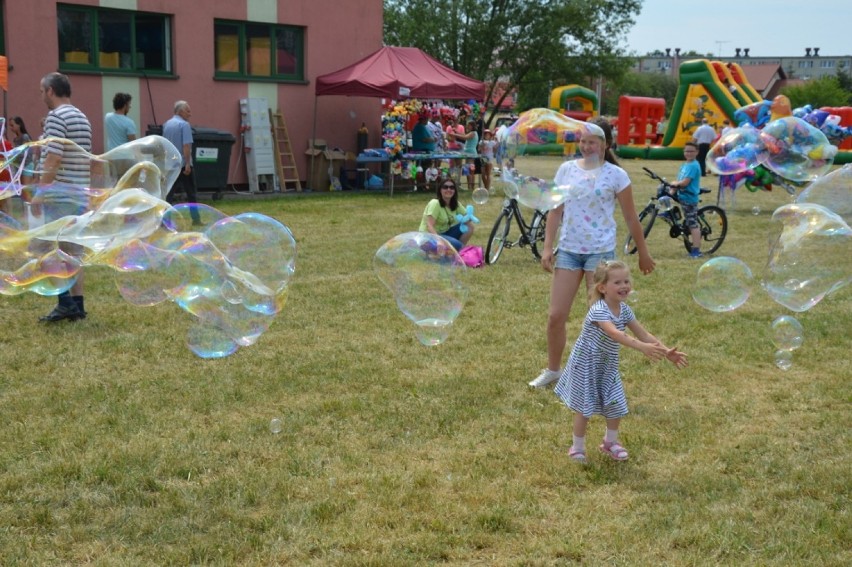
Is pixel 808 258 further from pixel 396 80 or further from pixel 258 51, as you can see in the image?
pixel 258 51

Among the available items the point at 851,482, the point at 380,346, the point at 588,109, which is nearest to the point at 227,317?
the point at 380,346

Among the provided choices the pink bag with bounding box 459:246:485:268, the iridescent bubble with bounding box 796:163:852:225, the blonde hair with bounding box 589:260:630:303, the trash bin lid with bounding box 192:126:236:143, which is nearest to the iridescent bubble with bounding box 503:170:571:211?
the blonde hair with bounding box 589:260:630:303

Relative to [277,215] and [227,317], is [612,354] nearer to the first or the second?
[227,317]

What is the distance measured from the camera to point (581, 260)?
18.6 ft

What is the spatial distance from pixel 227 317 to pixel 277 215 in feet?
32.3

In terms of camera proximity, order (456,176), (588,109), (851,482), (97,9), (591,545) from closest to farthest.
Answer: (591,545)
(851,482)
(97,9)
(456,176)
(588,109)

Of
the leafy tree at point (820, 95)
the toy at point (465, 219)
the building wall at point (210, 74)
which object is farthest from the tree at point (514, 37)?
the toy at point (465, 219)

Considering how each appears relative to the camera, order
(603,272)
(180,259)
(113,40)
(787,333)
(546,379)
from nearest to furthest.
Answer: (603,272), (180,259), (546,379), (787,333), (113,40)

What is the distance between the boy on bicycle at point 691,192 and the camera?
11.5 meters

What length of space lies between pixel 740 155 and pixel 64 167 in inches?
299

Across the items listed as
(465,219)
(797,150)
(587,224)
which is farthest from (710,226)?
(587,224)

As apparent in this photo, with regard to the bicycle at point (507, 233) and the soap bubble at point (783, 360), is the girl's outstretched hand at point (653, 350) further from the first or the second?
the bicycle at point (507, 233)

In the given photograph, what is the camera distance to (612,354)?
15.6 ft

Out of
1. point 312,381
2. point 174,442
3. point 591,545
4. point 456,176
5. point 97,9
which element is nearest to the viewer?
point 591,545
